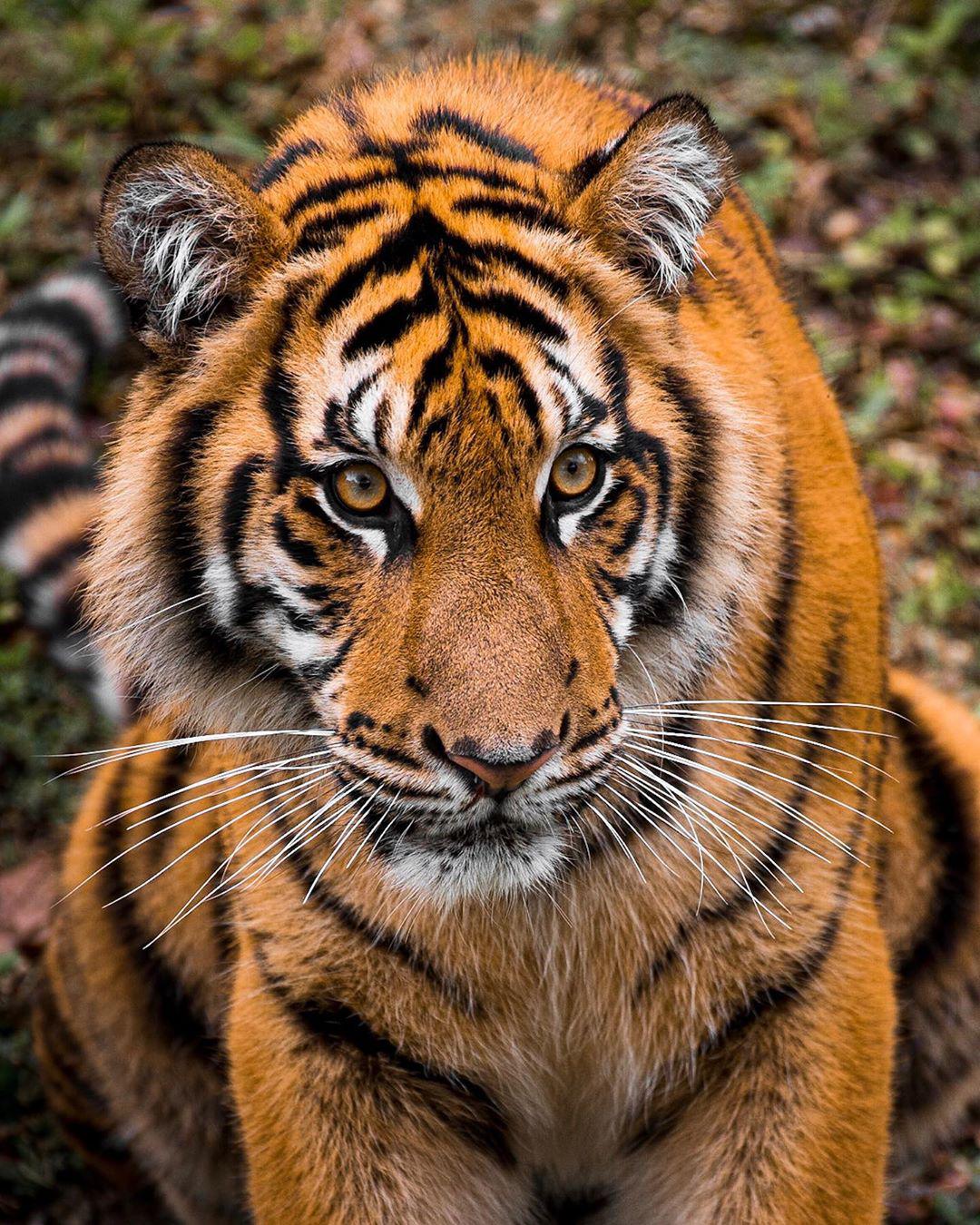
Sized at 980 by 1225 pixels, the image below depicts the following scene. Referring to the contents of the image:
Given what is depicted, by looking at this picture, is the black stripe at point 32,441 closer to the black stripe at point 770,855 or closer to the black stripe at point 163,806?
the black stripe at point 163,806

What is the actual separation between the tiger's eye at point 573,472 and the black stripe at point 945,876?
47.9 inches

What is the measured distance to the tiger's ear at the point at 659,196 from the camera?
2156 mm

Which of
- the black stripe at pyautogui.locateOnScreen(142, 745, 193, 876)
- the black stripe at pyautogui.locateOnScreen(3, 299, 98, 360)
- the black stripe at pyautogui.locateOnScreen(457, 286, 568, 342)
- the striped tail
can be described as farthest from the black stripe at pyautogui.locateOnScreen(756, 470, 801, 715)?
the black stripe at pyautogui.locateOnScreen(3, 299, 98, 360)

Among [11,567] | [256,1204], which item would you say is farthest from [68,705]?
[256,1204]

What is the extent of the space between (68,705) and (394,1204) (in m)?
2.23

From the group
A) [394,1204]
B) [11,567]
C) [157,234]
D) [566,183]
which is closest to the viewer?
[157,234]

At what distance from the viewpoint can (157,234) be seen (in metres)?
2.13

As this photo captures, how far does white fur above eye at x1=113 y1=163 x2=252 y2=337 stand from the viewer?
6.89 ft

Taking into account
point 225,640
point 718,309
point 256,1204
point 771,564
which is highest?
point 718,309

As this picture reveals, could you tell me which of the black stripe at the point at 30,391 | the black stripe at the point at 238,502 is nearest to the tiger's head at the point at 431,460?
the black stripe at the point at 238,502

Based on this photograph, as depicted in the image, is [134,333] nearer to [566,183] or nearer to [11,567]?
[566,183]

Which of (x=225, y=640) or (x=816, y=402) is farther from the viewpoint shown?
(x=816, y=402)

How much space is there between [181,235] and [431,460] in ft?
1.66

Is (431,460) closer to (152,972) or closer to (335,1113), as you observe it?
(335,1113)
